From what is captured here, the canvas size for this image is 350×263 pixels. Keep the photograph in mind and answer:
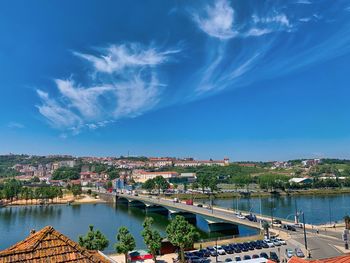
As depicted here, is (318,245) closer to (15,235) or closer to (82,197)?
(15,235)

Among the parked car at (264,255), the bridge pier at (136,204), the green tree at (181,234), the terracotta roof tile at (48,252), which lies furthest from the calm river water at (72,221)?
the terracotta roof tile at (48,252)

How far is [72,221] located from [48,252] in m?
75.3

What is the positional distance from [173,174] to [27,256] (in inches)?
7576

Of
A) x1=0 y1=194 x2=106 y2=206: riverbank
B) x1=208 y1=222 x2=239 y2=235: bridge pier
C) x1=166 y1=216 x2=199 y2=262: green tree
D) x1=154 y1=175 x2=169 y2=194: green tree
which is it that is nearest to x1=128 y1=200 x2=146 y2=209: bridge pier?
x1=0 y1=194 x2=106 y2=206: riverbank

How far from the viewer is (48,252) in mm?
6039

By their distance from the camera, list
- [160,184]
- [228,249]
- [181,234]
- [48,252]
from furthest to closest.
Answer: [160,184]
[228,249]
[181,234]
[48,252]

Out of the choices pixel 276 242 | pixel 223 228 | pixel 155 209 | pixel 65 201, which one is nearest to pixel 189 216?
pixel 223 228

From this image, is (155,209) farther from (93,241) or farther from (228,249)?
(93,241)

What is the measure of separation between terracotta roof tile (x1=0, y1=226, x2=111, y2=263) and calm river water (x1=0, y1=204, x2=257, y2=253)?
44.7 meters

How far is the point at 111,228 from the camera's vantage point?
66500 mm

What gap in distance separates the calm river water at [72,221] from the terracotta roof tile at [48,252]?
44.7m

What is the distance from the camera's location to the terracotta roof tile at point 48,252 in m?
5.88

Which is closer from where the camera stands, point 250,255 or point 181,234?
point 181,234

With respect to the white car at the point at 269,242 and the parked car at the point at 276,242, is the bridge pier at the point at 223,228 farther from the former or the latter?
the parked car at the point at 276,242
